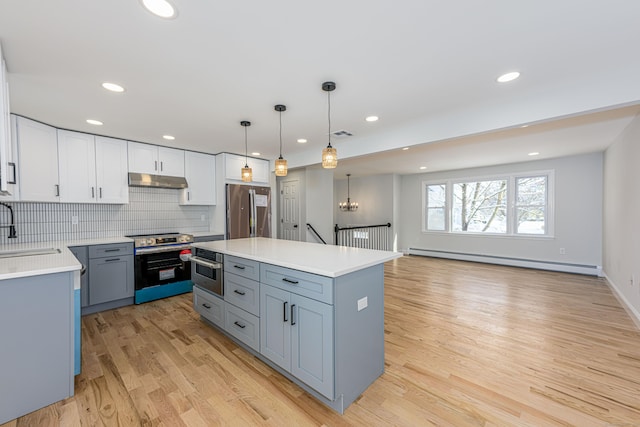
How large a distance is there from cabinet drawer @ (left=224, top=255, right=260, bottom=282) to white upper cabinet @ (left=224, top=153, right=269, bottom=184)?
98.7 inches

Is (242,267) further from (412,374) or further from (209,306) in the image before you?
(412,374)

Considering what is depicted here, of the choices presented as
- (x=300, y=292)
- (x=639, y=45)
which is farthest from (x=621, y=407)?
(x=639, y=45)

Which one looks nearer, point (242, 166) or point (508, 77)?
point (508, 77)

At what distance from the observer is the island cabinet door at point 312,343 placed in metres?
1.72

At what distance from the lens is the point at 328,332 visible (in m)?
1.72

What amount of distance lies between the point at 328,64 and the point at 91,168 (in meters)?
3.57

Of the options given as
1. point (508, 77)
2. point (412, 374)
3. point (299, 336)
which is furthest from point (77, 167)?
point (508, 77)

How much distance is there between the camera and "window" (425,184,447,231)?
23.5 feet

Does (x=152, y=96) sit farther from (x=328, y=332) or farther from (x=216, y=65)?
(x=328, y=332)

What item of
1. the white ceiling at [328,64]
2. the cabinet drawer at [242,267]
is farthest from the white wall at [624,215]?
the cabinet drawer at [242,267]

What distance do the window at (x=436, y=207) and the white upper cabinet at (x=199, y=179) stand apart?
5.49 m

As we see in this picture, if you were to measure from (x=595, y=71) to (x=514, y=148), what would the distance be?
8.69 ft

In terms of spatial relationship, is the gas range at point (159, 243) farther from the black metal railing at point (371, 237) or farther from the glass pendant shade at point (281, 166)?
the black metal railing at point (371, 237)

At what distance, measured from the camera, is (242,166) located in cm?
493
